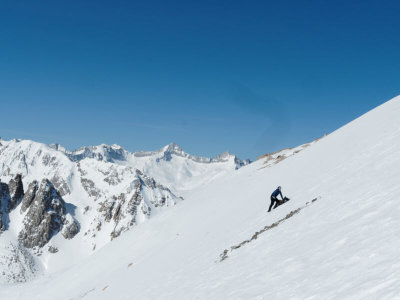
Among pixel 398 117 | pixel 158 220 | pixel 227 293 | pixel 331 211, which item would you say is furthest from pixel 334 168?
pixel 158 220

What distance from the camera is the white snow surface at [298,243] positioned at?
8930 mm

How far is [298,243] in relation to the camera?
1311cm

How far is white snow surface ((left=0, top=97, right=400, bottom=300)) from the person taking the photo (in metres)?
8.93

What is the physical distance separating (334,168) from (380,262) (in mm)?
18469

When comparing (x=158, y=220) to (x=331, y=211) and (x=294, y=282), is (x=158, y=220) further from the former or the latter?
(x=294, y=282)

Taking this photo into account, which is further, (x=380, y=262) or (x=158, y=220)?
(x=158, y=220)

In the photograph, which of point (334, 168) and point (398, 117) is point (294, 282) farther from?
point (398, 117)

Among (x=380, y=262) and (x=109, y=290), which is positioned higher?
(x=109, y=290)

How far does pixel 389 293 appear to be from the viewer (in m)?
6.75

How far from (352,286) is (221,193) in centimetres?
3705

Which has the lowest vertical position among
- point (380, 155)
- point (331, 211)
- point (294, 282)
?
point (294, 282)

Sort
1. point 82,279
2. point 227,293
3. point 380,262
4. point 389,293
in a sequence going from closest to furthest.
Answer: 1. point 389,293
2. point 380,262
3. point 227,293
4. point 82,279

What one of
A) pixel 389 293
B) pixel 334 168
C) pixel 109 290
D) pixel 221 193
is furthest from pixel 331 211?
pixel 221 193

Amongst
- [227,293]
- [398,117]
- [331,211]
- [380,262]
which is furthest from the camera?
[398,117]
